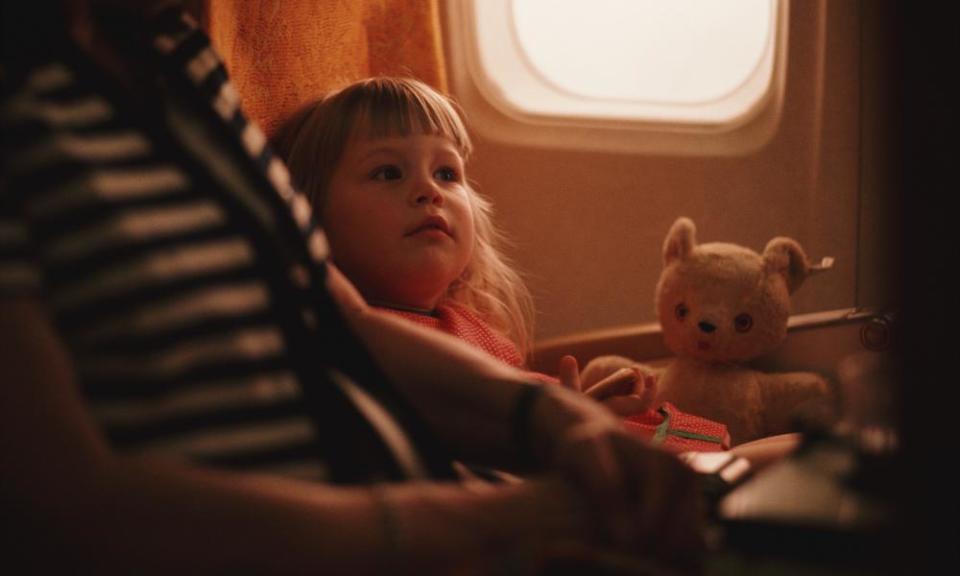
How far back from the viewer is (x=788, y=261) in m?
1.50

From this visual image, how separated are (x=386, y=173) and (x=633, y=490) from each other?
73cm

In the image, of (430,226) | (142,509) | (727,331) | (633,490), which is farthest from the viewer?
(727,331)

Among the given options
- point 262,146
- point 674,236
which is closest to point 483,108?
point 674,236

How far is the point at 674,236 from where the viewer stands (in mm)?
1495

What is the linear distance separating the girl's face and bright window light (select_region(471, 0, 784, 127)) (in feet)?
1.60

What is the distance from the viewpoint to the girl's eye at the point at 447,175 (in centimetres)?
130

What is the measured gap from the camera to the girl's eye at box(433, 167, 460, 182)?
1.30 meters

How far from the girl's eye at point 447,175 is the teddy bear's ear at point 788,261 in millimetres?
540

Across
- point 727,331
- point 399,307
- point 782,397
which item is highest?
point 399,307

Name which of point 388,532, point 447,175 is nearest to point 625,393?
point 447,175

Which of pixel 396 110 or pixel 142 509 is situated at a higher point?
pixel 396 110

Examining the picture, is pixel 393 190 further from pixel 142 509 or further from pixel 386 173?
pixel 142 509

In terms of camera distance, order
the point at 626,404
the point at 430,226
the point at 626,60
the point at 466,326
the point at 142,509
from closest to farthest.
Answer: the point at 142,509 < the point at 626,404 < the point at 430,226 < the point at 466,326 < the point at 626,60

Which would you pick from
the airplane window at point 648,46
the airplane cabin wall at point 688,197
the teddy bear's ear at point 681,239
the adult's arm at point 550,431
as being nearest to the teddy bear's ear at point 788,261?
the teddy bear's ear at point 681,239
